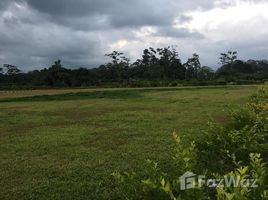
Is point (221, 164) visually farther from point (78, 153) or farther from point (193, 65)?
point (193, 65)

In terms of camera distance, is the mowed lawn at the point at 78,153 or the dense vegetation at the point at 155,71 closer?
the mowed lawn at the point at 78,153

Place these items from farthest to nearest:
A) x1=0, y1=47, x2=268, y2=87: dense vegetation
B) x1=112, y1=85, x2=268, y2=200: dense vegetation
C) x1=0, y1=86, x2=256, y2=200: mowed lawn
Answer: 1. x1=0, y1=47, x2=268, y2=87: dense vegetation
2. x1=0, y1=86, x2=256, y2=200: mowed lawn
3. x1=112, y1=85, x2=268, y2=200: dense vegetation

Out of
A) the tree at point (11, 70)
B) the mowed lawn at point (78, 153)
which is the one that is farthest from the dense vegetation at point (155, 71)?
the mowed lawn at point (78, 153)

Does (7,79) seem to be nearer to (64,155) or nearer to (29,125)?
(29,125)

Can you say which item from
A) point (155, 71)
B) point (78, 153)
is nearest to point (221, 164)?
point (78, 153)

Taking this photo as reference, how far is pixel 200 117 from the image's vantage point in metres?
13.0

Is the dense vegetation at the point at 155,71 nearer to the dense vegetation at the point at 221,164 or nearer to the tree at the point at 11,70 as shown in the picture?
the tree at the point at 11,70

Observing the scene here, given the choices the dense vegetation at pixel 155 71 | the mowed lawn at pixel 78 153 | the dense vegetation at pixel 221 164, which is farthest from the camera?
the dense vegetation at pixel 155 71

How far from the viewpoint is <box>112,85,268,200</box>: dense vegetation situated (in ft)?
9.31

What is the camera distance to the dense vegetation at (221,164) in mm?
2838

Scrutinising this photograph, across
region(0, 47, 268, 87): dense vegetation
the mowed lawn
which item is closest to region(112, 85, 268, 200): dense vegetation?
the mowed lawn

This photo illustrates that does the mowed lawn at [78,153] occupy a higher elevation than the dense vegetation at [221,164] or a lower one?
lower

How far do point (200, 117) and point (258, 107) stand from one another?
384 cm

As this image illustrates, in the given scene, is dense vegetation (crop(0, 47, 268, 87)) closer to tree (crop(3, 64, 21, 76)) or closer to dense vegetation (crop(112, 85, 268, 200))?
tree (crop(3, 64, 21, 76))
